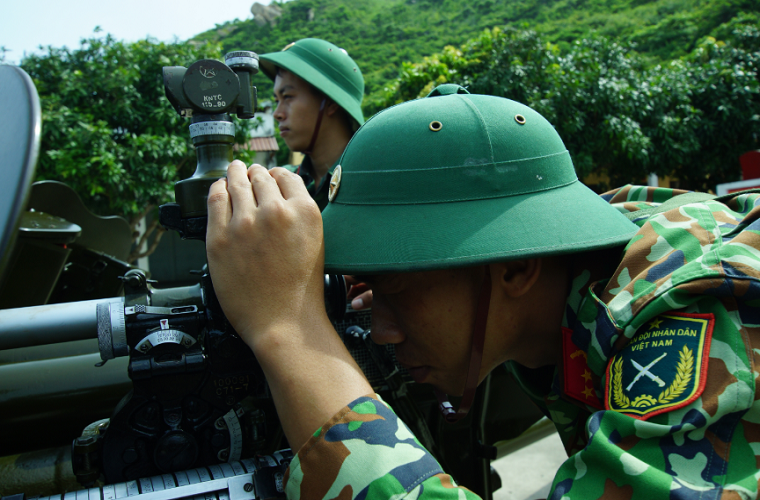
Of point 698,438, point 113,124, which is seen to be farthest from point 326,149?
point 113,124

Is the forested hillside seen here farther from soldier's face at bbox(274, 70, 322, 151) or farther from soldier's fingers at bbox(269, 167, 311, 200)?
soldier's fingers at bbox(269, 167, 311, 200)

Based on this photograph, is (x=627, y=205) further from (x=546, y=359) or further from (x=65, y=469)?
(x=65, y=469)

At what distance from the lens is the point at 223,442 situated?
3.92 feet

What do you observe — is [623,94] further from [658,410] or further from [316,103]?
[658,410]

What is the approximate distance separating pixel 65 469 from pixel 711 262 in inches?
56.9

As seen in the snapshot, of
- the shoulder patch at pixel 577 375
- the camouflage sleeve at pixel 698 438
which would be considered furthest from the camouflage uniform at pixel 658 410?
the shoulder patch at pixel 577 375

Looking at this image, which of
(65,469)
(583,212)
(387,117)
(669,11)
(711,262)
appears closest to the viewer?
(711,262)

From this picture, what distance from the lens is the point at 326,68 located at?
3334 mm

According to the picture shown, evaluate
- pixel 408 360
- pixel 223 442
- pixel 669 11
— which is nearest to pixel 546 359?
pixel 408 360

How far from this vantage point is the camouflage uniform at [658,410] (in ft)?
2.57

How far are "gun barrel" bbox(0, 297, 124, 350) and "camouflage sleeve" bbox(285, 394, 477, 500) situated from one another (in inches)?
22.1

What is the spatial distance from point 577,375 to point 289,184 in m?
0.70

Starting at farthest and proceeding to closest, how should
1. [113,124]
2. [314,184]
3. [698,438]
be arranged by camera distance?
[113,124] → [314,184] → [698,438]

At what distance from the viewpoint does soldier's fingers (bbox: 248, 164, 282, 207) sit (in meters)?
1.03
